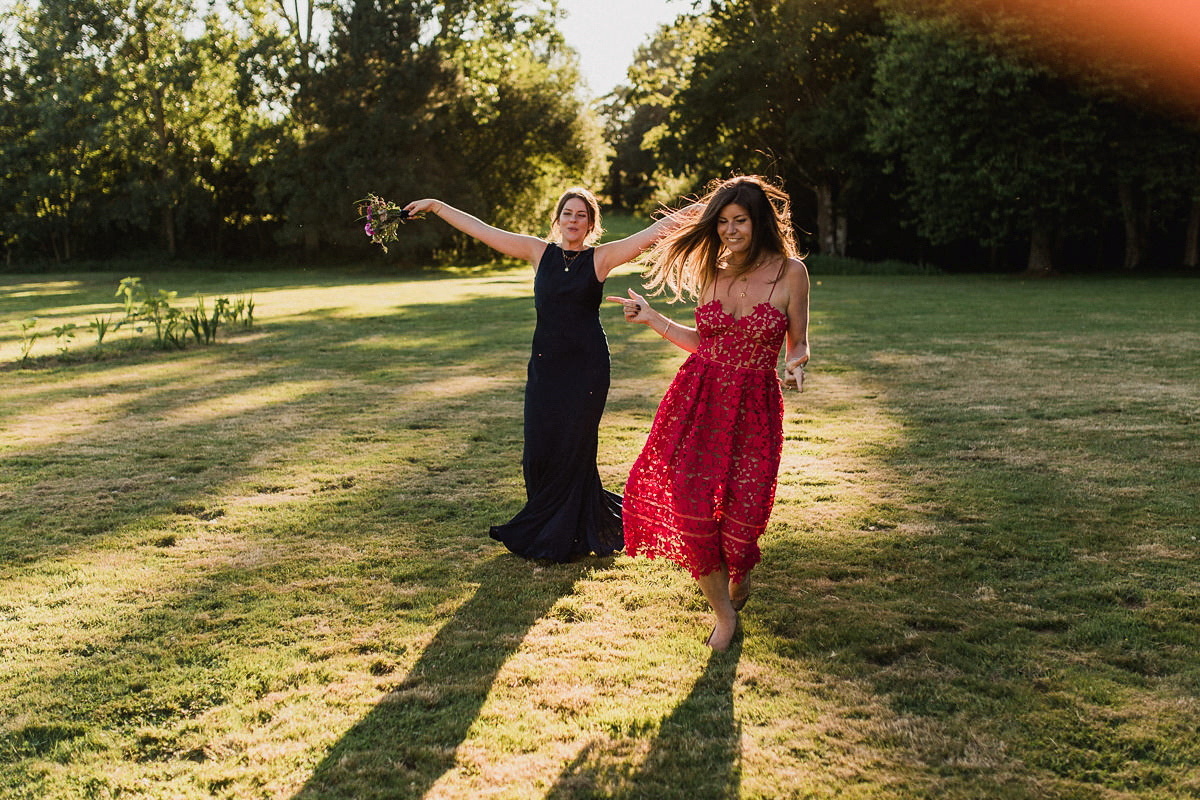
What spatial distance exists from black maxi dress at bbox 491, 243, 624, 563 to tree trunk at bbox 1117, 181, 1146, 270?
2620 cm

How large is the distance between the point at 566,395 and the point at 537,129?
32.9 metres

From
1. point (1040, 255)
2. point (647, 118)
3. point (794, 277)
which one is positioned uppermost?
point (647, 118)

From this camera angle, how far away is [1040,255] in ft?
91.3

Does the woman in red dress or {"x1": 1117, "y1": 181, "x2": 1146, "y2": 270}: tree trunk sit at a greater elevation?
{"x1": 1117, "y1": 181, "x2": 1146, "y2": 270}: tree trunk

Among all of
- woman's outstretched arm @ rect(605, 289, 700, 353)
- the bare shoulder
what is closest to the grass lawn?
woman's outstretched arm @ rect(605, 289, 700, 353)

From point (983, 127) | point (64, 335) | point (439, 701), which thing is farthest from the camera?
point (983, 127)

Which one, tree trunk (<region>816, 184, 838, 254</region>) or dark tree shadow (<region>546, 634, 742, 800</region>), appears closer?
dark tree shadow (<region>546, 634, 742, 800</region>)

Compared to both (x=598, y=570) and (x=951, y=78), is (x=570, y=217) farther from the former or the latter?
(x=951, y=78)

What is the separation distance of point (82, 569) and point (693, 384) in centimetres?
332

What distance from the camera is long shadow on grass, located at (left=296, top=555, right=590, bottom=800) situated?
3.02m

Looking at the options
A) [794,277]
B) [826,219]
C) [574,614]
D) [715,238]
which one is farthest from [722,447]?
[826,219]

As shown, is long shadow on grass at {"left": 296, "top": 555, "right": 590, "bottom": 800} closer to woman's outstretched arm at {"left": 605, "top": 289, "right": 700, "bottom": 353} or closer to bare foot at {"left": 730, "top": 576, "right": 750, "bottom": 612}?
bare foot at {"left": 730, "top": 576, "right": 750, "bottom": 612}

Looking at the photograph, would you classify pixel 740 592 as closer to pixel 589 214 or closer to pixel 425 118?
pixel 589 214

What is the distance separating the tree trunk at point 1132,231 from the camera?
26.3 metres
